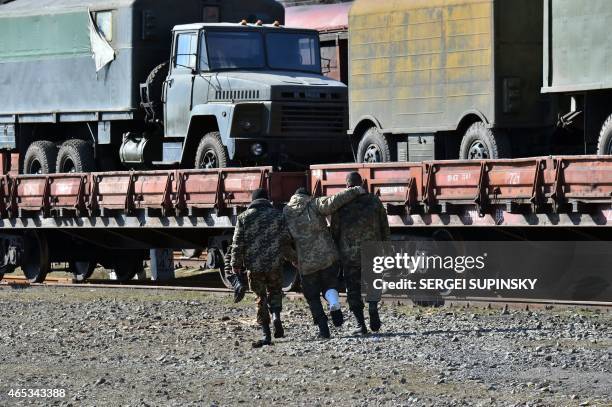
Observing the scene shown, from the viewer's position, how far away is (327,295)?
14.8 metres

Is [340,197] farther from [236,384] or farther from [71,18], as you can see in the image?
[71,18]

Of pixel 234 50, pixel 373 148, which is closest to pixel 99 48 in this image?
pixel 234 50

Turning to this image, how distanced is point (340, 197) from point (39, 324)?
446 cm

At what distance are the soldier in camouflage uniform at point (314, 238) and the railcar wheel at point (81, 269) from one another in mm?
11097

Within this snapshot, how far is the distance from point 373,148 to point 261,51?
110 inches

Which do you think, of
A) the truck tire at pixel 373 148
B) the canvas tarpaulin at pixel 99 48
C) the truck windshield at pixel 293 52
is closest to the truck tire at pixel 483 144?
the truck tire at pixel 373 148

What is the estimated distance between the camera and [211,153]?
22094 millimetres

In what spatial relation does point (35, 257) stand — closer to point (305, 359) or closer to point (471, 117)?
A: point (471, 117)

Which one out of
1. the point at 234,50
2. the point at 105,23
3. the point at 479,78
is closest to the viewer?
the point at 479,78

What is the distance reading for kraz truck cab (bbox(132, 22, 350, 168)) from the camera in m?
21.5

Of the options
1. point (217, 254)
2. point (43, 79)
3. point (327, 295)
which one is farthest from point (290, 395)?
point (43, 79)

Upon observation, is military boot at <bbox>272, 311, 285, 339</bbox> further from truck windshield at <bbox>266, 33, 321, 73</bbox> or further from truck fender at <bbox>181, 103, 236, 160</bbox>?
truck windshield at <bbox>266, 33, 321, 73</bbox>

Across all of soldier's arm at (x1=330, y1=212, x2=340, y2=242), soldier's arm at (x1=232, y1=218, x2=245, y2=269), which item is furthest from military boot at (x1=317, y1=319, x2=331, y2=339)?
soldier's arm at (x1=232, y1=218, x2=245, y2=269)

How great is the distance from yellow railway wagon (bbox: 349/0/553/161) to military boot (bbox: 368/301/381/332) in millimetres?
4602
